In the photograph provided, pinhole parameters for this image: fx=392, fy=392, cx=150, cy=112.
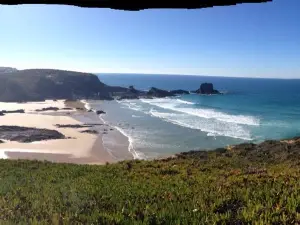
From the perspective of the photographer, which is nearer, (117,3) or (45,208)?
(117,3)

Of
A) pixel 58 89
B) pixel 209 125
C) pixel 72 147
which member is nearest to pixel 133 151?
pixel 72 147

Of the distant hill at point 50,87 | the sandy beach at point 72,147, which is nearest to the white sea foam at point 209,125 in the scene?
the sandy beach at point 72,147

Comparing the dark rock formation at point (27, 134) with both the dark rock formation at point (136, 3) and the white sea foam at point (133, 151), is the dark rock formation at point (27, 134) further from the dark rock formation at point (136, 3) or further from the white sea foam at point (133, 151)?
the dark rock formation at point (136, 3)

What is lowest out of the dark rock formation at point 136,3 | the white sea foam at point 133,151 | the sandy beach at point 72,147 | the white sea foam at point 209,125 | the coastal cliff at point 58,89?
the sandy beach at point 72,147

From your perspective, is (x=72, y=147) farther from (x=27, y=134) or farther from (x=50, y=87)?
(x=50, y=87)

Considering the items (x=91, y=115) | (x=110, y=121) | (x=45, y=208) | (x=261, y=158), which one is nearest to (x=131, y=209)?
(x=45, y=208)

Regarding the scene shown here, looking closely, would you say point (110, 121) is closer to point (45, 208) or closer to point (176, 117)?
point (176, 117)

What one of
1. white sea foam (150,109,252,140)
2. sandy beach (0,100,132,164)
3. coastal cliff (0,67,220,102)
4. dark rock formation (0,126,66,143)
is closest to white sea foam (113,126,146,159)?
sandy beach (0,100,132,164)
